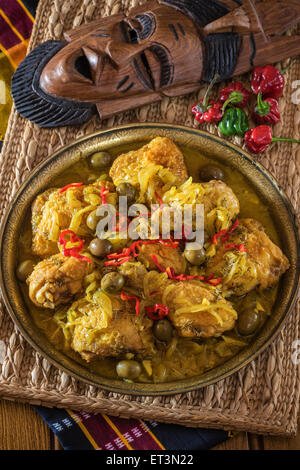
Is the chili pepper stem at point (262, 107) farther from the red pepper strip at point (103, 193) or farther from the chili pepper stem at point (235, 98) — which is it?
the red pepper strip at point (103, 193)

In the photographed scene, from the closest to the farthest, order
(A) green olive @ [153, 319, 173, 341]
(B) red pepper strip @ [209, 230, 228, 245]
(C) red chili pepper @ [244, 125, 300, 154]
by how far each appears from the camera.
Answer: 1. (A) green olive @ [153, 319, 173, 341]
2. (B) red pepper strip @ [209, 230, 228, 245]
3. (C) red chili pepper @ [244, 125, 300, 154]

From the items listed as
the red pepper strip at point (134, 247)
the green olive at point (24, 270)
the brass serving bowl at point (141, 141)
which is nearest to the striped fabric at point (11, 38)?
the brass serving bowl at point (141, 141)

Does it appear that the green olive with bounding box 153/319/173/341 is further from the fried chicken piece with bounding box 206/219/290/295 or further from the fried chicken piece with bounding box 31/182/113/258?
the fried chicken piece with bounding box 31/182/113/258

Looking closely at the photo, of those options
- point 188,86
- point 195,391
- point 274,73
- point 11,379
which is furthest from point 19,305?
point 274,73

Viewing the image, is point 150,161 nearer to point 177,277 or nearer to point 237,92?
point 177,277

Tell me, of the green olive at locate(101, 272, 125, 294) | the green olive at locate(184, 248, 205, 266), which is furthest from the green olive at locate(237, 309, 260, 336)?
the green olive at locate(101, 272, 125, 294)

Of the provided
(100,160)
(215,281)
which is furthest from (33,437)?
(100,160)

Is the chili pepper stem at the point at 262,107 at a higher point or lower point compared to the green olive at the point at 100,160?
lower
